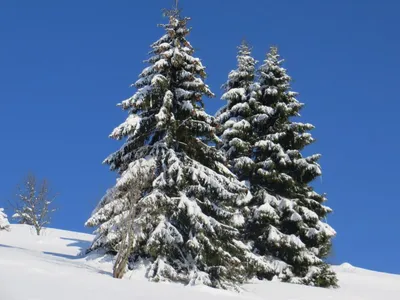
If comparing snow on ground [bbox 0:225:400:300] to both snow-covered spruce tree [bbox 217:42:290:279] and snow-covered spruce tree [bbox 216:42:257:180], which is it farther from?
snow-covered spruce tree [bbox 216:42:257:180]

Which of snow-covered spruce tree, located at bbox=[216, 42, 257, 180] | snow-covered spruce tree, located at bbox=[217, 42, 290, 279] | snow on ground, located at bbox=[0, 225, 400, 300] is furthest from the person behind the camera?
snow-covered spruce tree, located at bbox=[216, 42, 257, 180]

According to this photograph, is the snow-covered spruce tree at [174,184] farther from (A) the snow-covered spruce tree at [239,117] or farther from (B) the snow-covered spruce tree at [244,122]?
(A) the snow-covered spruce tree at [239,117]

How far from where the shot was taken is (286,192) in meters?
24.9

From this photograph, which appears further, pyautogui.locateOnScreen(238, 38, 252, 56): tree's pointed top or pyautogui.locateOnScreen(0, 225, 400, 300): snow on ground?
pyautogui.locateOnScreen(238, 38, 252, 56): tree's pointed top

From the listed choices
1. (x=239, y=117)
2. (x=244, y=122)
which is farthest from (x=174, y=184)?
(x=239, y=117)

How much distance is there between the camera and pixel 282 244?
22953 mm

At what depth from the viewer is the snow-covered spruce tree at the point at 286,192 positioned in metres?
23.2

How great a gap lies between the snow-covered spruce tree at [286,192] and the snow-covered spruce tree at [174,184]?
331 centimetres

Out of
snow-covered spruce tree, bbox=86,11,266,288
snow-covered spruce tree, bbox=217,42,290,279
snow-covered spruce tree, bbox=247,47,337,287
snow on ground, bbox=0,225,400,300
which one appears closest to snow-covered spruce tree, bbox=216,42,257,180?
snow-covered spruce tree, bbox=217,42,290,279

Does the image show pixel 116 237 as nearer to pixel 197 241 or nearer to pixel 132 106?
pixel 197 241

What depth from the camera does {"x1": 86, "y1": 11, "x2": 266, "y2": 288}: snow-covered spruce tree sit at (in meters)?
17.3

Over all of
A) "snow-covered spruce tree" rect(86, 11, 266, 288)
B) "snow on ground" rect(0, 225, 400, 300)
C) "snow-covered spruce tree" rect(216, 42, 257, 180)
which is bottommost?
"snow on ground" rect(0, 225, 400, 300)

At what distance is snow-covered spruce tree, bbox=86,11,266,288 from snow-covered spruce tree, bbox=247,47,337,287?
331cm

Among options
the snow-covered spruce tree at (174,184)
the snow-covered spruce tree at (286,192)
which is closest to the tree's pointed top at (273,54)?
the snow-covered spruce tree at (286,192)
